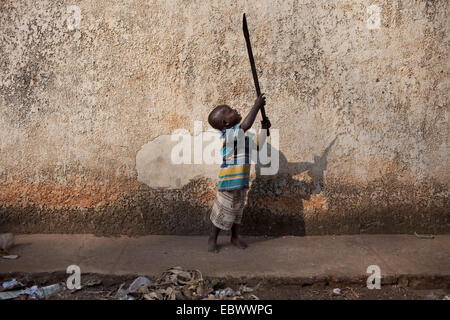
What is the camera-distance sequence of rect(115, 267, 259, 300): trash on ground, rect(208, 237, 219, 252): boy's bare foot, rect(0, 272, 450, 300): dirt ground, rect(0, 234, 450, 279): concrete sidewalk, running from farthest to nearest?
rect(208, 237, 219, 252): boy's bare foot, rect(0, 234, 450, 279): concrete sidewalk, rect(0, 272, 450, 300): dirt ground, rect(115, 267, 259, 300): trash on ground

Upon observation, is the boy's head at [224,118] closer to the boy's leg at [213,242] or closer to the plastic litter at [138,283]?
the boy's leg at [213,242]

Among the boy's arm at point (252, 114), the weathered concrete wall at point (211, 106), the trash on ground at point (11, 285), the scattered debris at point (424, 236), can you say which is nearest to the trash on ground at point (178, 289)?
the trash on ground at point (11, 285)

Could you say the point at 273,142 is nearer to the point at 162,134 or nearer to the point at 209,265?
the point at 162,134

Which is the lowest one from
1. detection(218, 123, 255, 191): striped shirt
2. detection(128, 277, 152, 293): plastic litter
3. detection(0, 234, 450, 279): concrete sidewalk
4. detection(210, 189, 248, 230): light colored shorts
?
detection(128, 277, 152, 293): plastic litter

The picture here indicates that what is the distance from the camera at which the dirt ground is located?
105 inches

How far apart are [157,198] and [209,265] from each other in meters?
0.90

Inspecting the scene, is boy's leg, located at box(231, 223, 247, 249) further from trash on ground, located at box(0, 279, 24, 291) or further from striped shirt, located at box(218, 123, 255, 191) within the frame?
trash on ground, located at box(0, 279, 24, 291)

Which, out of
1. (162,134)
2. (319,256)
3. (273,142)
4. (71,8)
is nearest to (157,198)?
(162,134)

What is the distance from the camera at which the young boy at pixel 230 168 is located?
300cm

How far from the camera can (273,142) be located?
3496 mm

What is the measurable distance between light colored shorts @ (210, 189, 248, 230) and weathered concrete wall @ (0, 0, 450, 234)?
410 mm

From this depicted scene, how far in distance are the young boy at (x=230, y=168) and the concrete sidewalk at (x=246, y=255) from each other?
290mm

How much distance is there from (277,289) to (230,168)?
94cm

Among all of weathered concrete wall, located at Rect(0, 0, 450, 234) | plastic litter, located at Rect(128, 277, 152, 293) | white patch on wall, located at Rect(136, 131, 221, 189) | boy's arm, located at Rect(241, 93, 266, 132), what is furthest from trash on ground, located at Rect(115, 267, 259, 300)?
boy's arm, located at Rect(241, 93, 266, 132)
